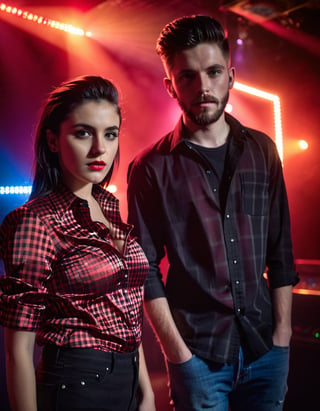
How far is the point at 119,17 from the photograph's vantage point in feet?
11.7

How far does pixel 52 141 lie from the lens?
1.45m

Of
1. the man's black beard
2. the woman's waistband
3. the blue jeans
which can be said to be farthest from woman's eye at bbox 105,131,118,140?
the blue jeans

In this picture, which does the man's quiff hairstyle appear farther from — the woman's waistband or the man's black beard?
the woman's waistband

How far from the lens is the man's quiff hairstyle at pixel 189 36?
5.64 ft

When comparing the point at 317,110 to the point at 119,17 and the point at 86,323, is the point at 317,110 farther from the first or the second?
the point at 86,323

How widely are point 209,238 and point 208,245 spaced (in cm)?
3

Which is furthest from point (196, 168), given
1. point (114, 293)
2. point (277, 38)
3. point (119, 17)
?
point (277, 38)

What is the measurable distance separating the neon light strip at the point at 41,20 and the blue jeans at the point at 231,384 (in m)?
2.59

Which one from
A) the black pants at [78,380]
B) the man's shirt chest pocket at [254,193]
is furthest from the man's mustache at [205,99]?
the black pants at [78,380]

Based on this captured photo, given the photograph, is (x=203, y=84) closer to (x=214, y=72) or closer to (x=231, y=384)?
(x=214, y=72)

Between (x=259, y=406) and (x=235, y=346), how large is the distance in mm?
287

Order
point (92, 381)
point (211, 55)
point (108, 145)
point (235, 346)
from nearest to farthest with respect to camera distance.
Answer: point (92, 381), point (108, 145), point (235, 346), point (211, 55)

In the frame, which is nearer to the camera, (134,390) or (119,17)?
(134,390)

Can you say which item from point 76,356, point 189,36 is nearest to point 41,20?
point 189,36
